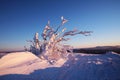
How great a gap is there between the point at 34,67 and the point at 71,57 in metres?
3.67

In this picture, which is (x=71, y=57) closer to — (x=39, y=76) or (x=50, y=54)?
(x=50, y=54)

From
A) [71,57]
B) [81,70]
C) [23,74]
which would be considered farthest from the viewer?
[71,57]

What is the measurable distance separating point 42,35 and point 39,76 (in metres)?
5.65

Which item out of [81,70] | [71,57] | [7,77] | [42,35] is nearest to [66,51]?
[71,57]

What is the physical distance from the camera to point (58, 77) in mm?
6281

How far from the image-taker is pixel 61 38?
37.6 feet

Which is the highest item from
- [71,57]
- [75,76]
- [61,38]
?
[61,38]

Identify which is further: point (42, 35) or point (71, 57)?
point (42, 35)

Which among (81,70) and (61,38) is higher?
(61,38)

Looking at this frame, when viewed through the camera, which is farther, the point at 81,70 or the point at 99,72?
the point at 81,70

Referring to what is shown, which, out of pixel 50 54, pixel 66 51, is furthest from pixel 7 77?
pixel 66 51

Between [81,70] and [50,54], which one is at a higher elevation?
[50,54]

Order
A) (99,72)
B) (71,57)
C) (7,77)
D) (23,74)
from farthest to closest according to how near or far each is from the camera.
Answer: (71,57) → (99,72) → (23,74) → (7,77)

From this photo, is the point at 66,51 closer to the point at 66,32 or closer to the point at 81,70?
the point at 66,32
